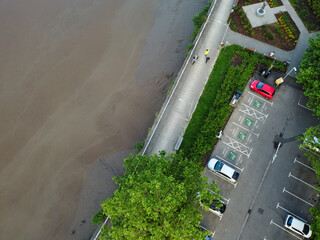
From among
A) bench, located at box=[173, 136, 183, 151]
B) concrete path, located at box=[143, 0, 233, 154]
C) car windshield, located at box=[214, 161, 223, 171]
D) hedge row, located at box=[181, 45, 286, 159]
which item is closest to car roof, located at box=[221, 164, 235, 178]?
car windshield, located at box=[214, 161, 223, 171]

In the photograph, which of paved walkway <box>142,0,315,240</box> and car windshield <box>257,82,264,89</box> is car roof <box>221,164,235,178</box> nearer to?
paved walkway <box>142,0,315,240</box>

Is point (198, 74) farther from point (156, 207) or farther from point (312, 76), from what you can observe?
point (156, 207)

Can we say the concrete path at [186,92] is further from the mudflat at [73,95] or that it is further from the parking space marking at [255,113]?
the parking space marking at [255,113]

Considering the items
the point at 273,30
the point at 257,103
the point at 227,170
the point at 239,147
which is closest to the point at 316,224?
the point at 227,170

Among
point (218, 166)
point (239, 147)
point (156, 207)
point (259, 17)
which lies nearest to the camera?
point (156, 207)

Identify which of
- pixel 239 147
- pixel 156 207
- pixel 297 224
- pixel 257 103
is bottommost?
pixel 156 207

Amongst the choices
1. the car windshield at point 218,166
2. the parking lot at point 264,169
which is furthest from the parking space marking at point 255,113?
the car windshield at point 218,166
